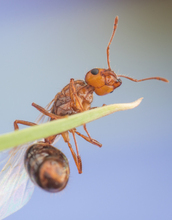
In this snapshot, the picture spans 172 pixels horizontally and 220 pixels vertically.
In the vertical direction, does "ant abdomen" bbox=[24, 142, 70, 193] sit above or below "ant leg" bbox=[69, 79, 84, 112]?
below

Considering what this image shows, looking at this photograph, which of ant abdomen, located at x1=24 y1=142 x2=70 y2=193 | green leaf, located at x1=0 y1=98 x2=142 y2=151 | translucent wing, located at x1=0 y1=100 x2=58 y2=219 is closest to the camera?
green leaf, located at x1=0 y1=98 x2=142 y2=151

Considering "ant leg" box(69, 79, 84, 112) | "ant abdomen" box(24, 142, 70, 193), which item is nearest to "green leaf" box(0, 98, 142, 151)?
"ant abdomen" box(24, 142, 70, 193)

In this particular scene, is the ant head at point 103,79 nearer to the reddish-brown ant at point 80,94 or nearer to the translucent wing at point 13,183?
the reddish-brown ant at point 80,94

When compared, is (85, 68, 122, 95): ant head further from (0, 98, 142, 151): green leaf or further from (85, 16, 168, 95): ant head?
(0, 98, 142, 151): green leaf

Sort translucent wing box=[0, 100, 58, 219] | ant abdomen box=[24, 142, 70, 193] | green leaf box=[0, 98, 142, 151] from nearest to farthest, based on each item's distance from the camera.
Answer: green leaf box=[0, 98, 142, 151] < ant abdomen box=[24, 142, 70, 193] < translucent wing box=[0, 100, 58, 219]

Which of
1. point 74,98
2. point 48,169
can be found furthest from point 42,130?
point 74,98

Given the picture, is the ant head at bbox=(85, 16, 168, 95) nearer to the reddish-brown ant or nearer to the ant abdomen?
the reddish-brown ant

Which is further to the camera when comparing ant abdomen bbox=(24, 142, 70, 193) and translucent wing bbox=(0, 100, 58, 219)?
translucent wing bbox=(0, 100, 58, 219)
